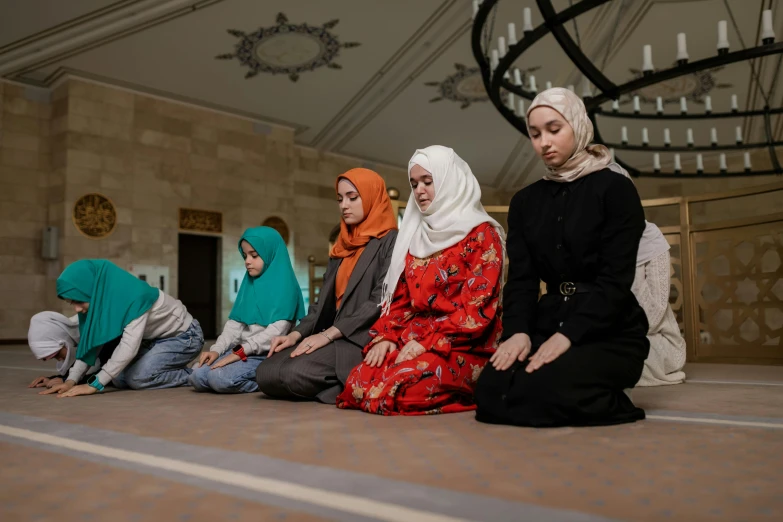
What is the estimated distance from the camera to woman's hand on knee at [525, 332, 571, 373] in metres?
1.73

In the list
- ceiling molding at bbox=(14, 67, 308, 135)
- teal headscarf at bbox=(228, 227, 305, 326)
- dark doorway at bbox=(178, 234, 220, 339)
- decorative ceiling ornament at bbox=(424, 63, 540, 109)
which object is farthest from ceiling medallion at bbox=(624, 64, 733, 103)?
teal headscarf at bbox=(228, 227, 305, 326)

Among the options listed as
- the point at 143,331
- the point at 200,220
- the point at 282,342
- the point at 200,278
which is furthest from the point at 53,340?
the point at 200,278

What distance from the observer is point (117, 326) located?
2.68 m

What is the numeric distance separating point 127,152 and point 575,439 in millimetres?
7617

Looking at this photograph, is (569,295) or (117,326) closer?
(569,295)

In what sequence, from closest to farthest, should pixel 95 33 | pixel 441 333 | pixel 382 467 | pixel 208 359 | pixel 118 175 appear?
pixel 382 467 < pixel 441 333 < pixel 208 359 < pixel 95 33 < pixel 118 175

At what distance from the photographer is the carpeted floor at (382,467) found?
103cm

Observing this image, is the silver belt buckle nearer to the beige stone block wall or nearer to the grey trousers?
the grey trousers

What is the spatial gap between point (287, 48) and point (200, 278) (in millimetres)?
3382

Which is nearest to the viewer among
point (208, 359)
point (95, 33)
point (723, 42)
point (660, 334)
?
point (208, 359)

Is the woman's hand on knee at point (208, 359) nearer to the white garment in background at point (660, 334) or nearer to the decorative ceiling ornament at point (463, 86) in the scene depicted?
the white garment in background at point (660, 334)

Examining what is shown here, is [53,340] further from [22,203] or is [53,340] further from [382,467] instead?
[22,203]

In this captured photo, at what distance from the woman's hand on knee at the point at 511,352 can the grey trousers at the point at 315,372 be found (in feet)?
2.33

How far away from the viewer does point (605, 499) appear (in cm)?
105
